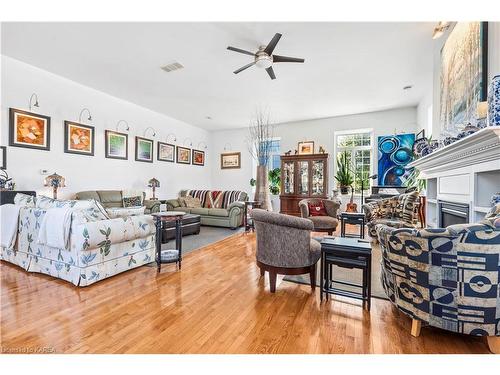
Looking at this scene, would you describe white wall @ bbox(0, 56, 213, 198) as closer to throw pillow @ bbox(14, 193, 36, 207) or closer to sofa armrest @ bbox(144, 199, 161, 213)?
sofa armrest @ bbox(144, 199, 161, 213)

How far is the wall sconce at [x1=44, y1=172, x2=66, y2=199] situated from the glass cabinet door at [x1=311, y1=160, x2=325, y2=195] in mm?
5345

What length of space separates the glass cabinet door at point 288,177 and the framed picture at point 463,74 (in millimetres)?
3735

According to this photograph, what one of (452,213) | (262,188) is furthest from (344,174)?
(452,213)

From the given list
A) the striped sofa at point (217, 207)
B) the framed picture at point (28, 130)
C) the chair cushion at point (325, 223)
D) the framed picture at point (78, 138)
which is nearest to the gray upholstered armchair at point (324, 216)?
the chair cushion at point (325, 223)

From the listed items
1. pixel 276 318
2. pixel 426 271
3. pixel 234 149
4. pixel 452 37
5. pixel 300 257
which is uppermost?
pixel 452 37

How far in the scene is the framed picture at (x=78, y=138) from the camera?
13.8ft

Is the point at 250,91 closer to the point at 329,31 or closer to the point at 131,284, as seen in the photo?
the point at 329,31

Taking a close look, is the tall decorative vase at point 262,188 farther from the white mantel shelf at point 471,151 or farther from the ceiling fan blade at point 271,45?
the white mantel shelf at point 471,151

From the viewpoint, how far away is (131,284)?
2402 millimetres

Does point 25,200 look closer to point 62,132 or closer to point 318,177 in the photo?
point 62,132

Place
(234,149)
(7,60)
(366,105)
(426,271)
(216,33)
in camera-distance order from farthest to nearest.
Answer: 1. (234,149)
2. (366,105)
3. (7,60)
4. (216,33)
5. (426,271)

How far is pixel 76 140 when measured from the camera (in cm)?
435
